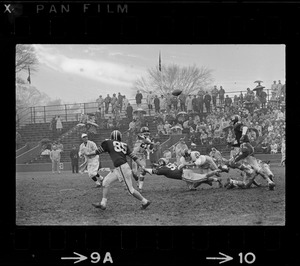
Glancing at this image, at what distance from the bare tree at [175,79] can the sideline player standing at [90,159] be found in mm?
628

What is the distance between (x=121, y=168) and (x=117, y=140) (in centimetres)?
26

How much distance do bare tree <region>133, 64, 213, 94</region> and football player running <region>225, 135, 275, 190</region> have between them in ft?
2.05

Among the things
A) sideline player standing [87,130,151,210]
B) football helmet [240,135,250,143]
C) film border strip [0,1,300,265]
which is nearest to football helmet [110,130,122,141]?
sideline player standing [87,130,151,210]

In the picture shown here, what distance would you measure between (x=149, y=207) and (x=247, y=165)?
38.0 inches

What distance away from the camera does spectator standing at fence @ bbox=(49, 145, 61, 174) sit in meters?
4.69

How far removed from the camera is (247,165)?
16.1ft

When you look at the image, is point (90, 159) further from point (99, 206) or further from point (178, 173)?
point (178, 173)

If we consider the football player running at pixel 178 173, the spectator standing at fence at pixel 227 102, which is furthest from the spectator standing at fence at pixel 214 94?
the football player running at pixel 178 173

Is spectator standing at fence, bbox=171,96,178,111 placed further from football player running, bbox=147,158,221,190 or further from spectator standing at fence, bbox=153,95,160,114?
football player running, bbox=147,158,221,190

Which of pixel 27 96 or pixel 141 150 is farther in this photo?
pixel 141 150

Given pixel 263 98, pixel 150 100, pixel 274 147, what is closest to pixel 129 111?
pixel 150 100
